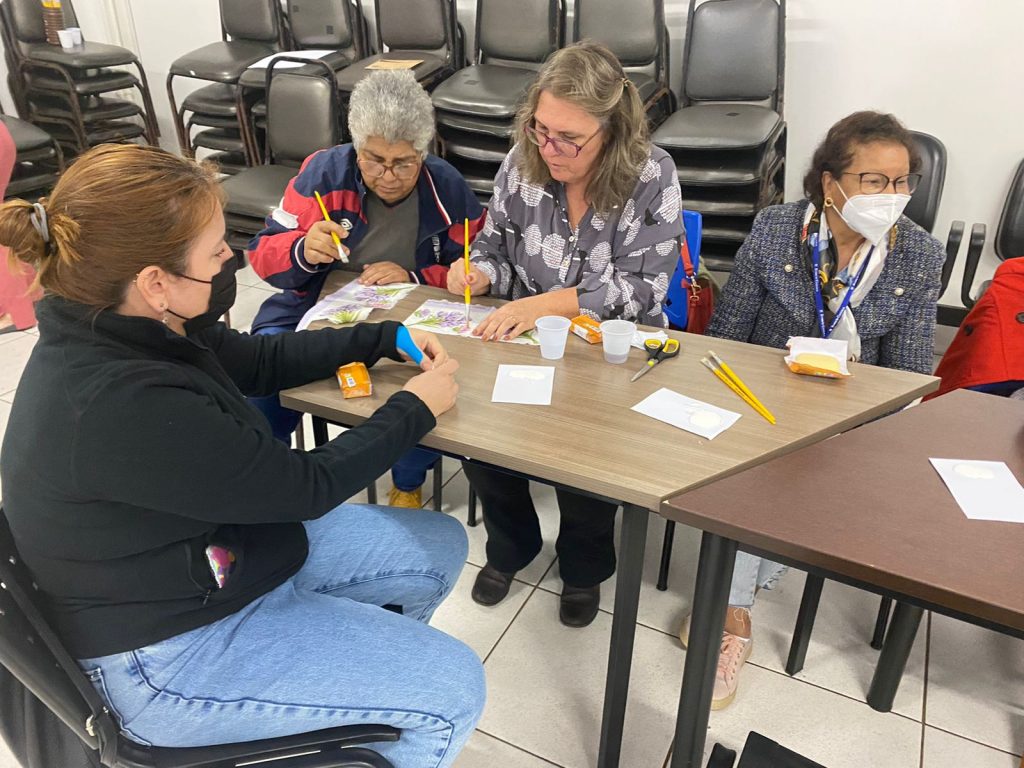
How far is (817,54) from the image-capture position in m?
3.18

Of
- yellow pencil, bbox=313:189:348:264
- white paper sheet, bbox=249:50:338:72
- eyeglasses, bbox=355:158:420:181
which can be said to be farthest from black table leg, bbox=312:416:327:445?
white paper sheet, bbox=249:50:338:72

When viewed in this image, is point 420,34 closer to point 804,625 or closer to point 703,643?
point 804,625

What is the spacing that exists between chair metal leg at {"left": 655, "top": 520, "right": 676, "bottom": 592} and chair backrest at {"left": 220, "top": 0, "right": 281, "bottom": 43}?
11.4 feet

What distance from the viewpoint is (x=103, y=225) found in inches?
39.0

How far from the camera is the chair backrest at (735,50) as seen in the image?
3062mm

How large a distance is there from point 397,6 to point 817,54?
77.2 inches

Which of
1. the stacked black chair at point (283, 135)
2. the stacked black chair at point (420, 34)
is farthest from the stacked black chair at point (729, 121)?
the stacked black chair at point (283, 135)

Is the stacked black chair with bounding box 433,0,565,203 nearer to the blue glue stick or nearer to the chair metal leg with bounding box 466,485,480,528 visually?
A: the chair metal leg with bounding box 466,485,480,528

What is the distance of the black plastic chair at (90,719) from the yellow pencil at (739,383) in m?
0.83

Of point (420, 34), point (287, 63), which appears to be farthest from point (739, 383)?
point (287, 63)

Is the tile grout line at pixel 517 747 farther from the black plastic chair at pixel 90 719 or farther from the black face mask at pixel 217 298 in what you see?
the black face mask at pixel 217 298

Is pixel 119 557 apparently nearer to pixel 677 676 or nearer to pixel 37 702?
pixel 37 702

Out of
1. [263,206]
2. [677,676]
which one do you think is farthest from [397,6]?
[677,676]

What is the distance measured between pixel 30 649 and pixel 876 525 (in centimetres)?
112
